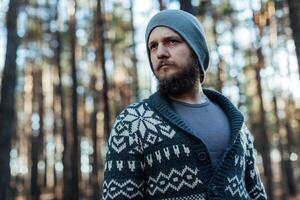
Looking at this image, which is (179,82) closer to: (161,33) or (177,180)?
(161,33)

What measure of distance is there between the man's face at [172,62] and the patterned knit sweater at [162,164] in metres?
0.17

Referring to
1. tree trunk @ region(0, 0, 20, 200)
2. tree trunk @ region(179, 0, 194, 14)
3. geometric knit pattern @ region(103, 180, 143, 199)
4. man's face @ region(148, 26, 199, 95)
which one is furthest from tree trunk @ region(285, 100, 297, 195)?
geometric knit pattern @ region(103, 180, 143, 199)

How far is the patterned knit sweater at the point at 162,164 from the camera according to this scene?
1921 millimetres

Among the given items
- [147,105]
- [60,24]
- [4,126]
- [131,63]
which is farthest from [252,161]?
[131,63]

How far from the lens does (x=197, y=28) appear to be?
2293 mm

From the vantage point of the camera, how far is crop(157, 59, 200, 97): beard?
2184mm

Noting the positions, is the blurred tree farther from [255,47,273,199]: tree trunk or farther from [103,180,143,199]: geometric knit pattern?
[103,180,143,199]: geometric knit pattern

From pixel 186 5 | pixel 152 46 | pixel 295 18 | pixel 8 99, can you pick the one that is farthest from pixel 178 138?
pixel 8 99

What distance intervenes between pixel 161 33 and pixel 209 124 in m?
0.50

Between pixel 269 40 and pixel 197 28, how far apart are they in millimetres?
22051

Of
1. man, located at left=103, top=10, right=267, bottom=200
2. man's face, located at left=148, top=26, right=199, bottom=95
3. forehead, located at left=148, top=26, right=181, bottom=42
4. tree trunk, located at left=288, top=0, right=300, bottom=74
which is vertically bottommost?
man, located at left=103, top=10, right=267, bottom=200

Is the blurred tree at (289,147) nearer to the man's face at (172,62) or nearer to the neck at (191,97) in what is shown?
the neck at (191,97)

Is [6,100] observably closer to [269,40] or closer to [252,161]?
[252,161]

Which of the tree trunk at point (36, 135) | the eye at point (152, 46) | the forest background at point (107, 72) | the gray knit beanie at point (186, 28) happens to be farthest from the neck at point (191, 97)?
the tree trunk at point (36, 135)
